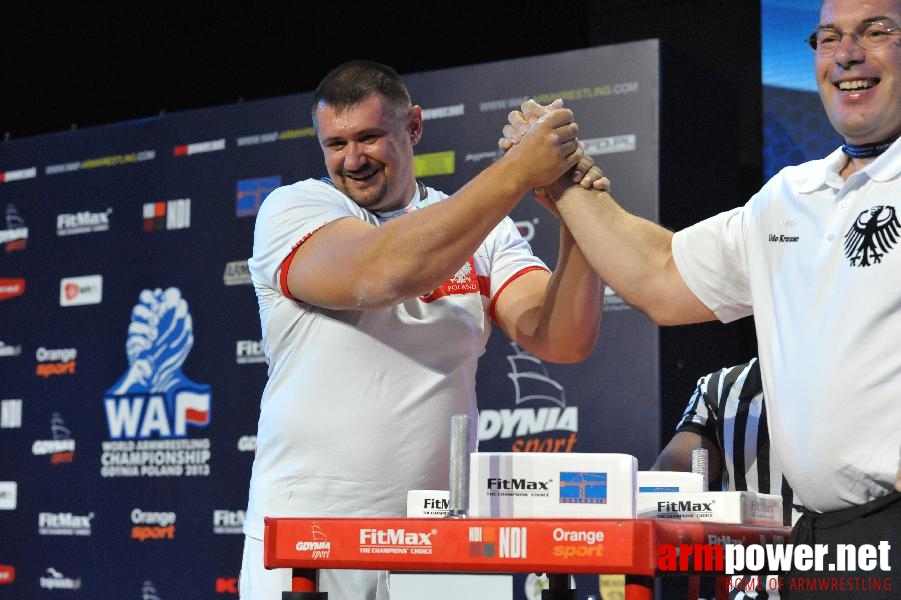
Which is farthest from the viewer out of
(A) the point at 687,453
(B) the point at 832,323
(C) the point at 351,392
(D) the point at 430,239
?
(A) the point at 687,453

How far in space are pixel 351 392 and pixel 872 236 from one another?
1011 millimetres

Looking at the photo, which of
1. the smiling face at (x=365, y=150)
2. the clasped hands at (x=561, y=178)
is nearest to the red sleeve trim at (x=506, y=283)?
the clasped hands at (x=561, y=178)

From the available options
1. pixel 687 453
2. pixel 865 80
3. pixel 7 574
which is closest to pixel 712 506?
pixel 865 80

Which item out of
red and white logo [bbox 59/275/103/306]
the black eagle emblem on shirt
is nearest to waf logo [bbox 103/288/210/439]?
red and white logo [bbox 59/275/103/306]

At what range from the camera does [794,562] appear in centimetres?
172

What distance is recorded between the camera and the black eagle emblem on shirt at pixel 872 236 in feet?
5.60

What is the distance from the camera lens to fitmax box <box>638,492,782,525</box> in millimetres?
1793

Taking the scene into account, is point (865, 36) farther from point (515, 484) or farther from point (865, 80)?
point (515, 484)

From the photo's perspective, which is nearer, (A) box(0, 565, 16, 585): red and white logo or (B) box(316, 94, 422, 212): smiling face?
(B) box(316, 94, 422, 212): smiling face

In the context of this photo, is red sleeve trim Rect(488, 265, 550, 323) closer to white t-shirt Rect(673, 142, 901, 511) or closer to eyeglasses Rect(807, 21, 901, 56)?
white t-shirt Rect(673, 142, 901, 511)

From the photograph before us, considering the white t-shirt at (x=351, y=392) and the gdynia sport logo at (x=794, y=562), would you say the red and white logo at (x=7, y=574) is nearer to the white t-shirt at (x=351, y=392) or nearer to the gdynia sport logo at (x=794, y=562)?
the white t-shirt at (x=351, y=392)

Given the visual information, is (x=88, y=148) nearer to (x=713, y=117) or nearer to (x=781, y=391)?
(x=713, y=117)

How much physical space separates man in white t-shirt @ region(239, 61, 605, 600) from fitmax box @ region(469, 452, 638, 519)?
0.55 metres

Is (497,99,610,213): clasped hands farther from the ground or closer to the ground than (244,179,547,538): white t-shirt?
farther from the ground
